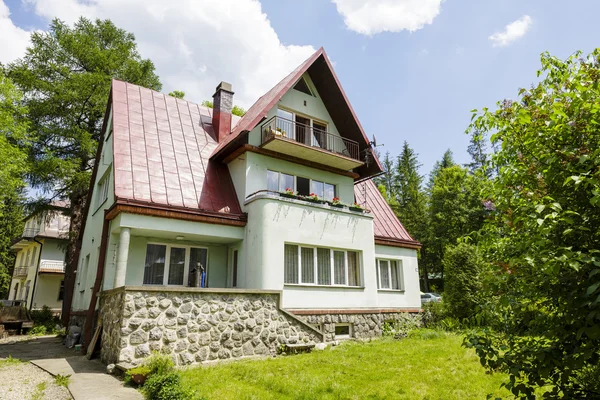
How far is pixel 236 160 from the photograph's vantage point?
15.0 m

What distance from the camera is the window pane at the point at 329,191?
16297 millimetres

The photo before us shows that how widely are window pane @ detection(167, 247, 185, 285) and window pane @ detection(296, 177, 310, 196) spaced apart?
5.25 m

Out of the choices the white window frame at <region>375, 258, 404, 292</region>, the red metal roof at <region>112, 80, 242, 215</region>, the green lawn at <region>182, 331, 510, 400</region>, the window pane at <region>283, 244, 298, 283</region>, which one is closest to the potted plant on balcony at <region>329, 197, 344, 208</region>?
the window pane at <region>283, 244, 298, 283</region>

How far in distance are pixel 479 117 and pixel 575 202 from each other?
1350mm

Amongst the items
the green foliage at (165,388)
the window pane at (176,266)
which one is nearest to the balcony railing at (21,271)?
the window pane at (176,266)

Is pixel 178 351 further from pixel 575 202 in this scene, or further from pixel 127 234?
pixel 575 202

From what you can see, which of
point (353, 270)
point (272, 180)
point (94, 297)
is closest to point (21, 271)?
point (94, 297)

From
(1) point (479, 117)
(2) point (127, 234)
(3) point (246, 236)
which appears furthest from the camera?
(3) point (246, 236)

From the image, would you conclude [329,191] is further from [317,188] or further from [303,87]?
[303,87]

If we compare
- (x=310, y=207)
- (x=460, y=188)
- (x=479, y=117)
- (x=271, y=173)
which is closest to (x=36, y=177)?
(x=271, y=173)

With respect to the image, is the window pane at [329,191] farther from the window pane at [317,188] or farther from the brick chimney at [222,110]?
the brick chimney at [222,110]

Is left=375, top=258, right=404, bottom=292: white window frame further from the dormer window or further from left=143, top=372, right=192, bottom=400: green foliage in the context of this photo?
left=143, top=372, right=192, bottom=400: green foliage

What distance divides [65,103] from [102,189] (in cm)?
938

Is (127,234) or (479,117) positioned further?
(127,234)
